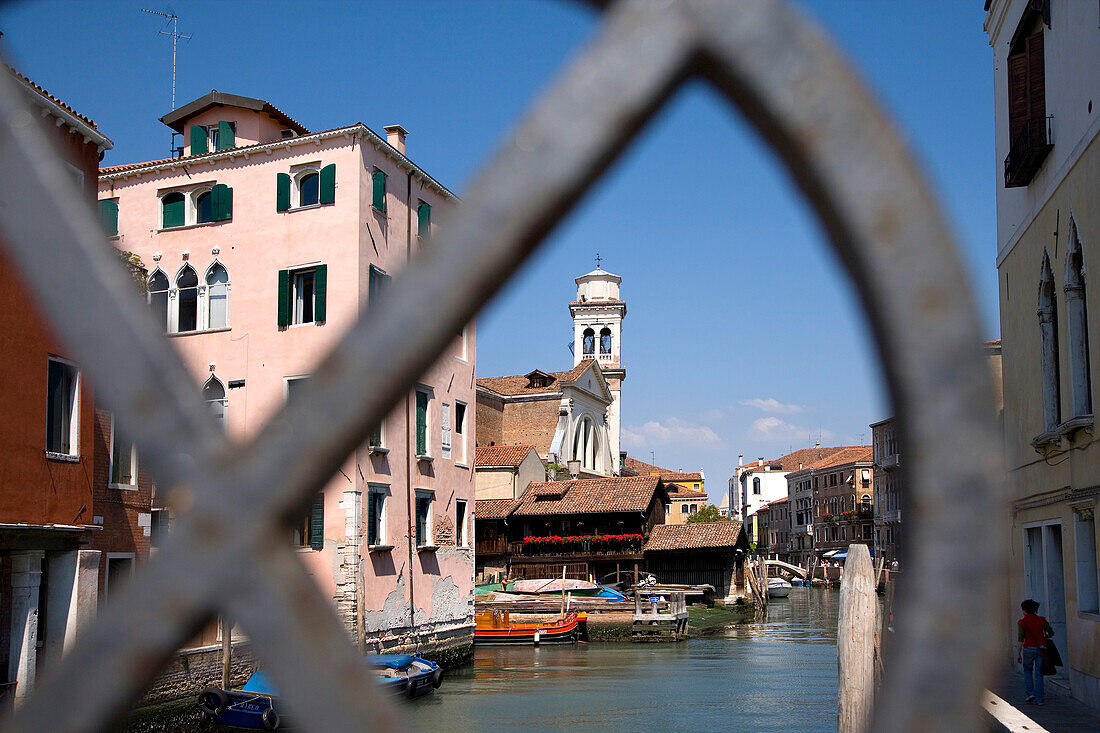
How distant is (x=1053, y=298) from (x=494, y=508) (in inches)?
1052

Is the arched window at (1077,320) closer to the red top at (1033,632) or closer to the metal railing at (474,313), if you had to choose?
the red top at (1033,632)

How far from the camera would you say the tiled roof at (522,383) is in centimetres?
4547

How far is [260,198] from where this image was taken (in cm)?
1883

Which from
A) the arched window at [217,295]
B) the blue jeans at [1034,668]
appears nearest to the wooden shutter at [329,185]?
the arched window at [217,295]

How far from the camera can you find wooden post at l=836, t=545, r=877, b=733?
8.24m

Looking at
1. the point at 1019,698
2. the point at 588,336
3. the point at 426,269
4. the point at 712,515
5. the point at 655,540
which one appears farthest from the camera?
the point at 712,515

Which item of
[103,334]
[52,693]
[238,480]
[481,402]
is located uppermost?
[481,402]

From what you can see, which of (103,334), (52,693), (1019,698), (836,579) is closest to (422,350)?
(103,334)

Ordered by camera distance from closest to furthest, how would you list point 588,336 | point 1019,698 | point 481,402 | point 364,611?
point 1019,698, point 364,611, point 481,402, point 588,336

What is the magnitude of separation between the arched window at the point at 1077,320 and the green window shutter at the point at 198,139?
1567 centimetres

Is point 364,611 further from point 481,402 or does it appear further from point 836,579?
point 836,579

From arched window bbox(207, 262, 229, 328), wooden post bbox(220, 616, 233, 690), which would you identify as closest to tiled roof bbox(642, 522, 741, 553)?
arched window bbox(207, 262, 229, 328)

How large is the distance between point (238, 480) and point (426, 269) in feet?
0.60

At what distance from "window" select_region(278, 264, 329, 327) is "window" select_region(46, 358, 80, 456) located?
6576 millimetres
